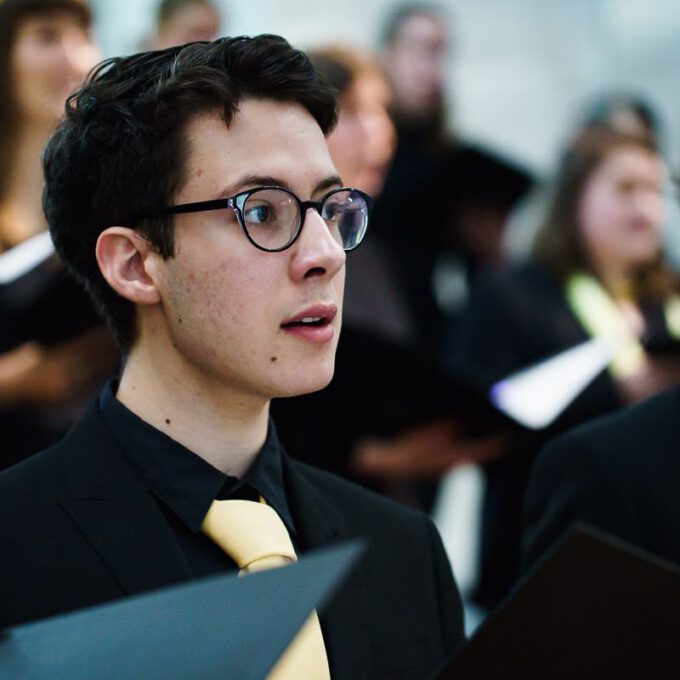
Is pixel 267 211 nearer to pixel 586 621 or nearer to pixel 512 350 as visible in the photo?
pixel 586 621

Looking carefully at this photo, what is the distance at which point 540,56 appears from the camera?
31.6ft

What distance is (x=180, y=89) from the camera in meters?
2.58

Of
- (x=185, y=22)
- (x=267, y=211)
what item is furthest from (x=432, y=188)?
(x=267, y=211)

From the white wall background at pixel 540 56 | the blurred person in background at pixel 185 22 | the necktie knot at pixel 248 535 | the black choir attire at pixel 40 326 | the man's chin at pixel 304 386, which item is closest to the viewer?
the necktie knot at pixel 248 535

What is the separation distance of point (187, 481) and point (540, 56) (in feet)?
24.7

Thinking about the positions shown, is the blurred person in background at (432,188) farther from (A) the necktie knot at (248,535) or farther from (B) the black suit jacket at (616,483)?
(A) the necktie knot at (248,535)

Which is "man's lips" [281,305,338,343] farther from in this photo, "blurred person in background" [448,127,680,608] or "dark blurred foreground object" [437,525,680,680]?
"blurred person in background" [448,127,680,608]

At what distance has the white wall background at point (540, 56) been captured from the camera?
907cm

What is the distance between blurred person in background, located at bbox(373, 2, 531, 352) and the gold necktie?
2.74 meters

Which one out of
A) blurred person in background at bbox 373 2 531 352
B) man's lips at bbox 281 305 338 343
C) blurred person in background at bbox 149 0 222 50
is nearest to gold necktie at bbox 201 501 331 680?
man's lips at bbox 281 305 338 343

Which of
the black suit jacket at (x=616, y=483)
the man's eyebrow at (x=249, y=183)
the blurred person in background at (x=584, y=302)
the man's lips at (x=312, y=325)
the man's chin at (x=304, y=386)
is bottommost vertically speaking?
the blurred person in background at (x=584, y=302)

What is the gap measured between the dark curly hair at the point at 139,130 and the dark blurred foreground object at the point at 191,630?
859mm

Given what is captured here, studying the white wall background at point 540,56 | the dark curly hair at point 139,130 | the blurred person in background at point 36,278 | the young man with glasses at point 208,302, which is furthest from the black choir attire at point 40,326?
the white wall background at point 540,56

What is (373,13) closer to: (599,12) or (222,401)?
(599,12)
